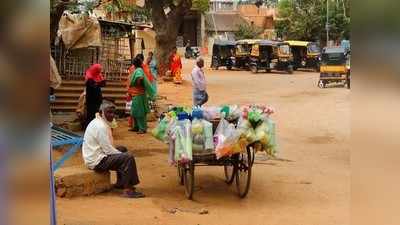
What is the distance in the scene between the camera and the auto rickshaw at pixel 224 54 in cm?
3862

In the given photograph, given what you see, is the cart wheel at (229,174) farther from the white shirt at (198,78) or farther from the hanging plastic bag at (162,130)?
the white shirt at (198,78)

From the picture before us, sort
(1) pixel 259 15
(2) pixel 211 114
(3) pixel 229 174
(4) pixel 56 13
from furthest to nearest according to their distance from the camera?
1. (1) pixel 259 15
2. (4) pixel 56 13
3. (3) pixel 229 174
4. (2) pixel 211 114

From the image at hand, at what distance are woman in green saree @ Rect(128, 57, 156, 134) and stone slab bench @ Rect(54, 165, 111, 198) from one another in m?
4.49

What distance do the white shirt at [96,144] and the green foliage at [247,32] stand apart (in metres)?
46.3

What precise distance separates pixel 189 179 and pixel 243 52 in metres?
30.9

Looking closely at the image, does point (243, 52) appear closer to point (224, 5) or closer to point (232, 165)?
point (224, 5)

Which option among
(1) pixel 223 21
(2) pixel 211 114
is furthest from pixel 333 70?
(1) pixel 223 21

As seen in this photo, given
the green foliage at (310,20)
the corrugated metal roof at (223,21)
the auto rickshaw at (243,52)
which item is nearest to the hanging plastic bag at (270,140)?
the auto rickshaw at (243,52)

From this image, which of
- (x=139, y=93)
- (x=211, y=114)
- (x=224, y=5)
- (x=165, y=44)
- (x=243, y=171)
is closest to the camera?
(x=211, y=114)

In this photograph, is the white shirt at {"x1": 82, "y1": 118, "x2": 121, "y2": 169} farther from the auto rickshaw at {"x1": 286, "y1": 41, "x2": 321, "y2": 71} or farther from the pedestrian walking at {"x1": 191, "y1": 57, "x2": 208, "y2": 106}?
the auto rickshaw at {"x1": 286, "y1": 41, "x2": 321, "y2": 71}

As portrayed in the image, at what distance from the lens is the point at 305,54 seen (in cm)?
3800
